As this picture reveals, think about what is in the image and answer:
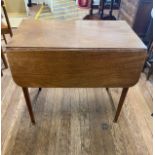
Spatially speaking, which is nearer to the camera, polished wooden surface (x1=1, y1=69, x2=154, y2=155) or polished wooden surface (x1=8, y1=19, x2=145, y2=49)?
polished wooden surface (x1=8, y1=19, x2=145, y2=49)

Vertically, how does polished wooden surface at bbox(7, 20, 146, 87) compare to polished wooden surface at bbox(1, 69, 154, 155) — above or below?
above

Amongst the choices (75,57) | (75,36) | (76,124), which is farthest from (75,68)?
(76,124)

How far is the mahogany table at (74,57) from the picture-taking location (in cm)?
110

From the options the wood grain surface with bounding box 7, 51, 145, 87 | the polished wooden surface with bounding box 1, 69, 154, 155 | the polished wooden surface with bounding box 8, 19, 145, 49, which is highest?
the polished wooden surface with bounding box 8, 19, 145, 49

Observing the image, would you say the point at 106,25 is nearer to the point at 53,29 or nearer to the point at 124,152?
the point at 53,29

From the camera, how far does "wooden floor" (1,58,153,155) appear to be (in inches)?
55.8

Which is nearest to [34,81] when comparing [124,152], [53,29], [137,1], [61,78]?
[61,78]

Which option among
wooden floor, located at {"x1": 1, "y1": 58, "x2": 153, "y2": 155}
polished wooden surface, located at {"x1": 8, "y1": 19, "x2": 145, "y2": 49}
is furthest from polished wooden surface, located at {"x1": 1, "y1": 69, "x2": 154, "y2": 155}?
polished wooden surface, located at {"x1": 8, "y1": 19, "x2": 145, "y2": 49}

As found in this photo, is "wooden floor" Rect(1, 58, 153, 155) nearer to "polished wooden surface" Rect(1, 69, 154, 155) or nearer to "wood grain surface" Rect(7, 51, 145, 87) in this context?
"polished wooden surface" Rect(1, 69, 154, 155)

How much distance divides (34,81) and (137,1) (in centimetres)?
195

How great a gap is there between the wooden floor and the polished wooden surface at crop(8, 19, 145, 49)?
82 centimetres

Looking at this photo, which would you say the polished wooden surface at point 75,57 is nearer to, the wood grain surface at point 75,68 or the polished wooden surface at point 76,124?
the wood grain surface at point 75,68

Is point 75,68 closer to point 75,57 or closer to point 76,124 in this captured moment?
point 75,57

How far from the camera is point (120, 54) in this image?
1123mm
